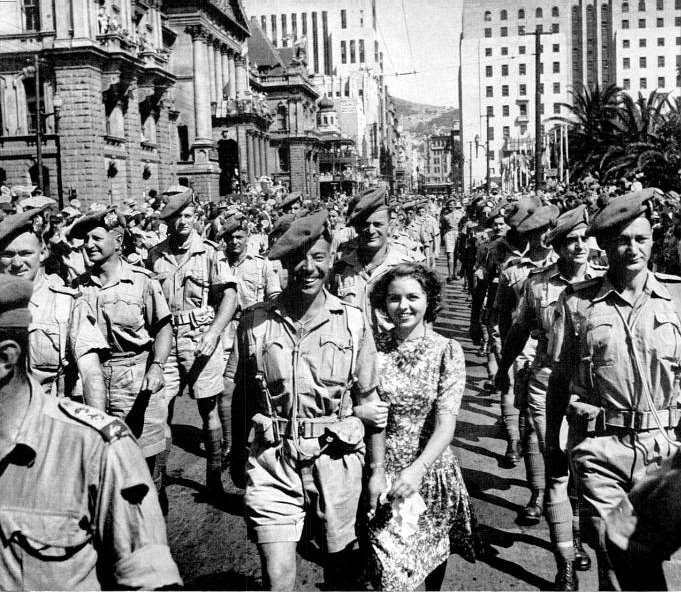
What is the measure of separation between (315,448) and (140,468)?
5.31 ft

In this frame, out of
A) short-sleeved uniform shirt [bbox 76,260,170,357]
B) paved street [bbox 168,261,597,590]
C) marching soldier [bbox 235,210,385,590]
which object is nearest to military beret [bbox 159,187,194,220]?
A: short-sleeved uniform shirt [bbox 76,260,170,357]

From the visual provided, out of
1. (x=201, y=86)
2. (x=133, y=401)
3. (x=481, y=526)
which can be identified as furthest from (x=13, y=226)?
(x=201, y=86)

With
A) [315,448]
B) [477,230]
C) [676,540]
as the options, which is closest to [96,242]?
[315,448]

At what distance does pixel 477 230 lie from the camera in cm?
1543

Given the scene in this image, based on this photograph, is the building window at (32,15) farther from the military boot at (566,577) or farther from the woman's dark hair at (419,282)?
the military boot at (566,577)

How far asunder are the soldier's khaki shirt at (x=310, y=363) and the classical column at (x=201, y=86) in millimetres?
55985

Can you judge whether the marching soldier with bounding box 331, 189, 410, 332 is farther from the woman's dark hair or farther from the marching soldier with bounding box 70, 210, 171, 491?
the woman's dark hair

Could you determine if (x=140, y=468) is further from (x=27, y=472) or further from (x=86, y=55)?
(x=86, y=55)

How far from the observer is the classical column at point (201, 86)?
59350mm

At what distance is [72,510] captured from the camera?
2.38m

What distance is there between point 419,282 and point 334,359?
1.92ft

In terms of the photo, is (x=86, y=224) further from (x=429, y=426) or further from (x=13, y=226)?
(x=429, y=426)

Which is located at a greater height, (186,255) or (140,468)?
(186,255)

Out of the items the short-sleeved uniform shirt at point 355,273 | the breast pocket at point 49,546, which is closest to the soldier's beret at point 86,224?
the short-sleeved uniform shirt at point 355,273
